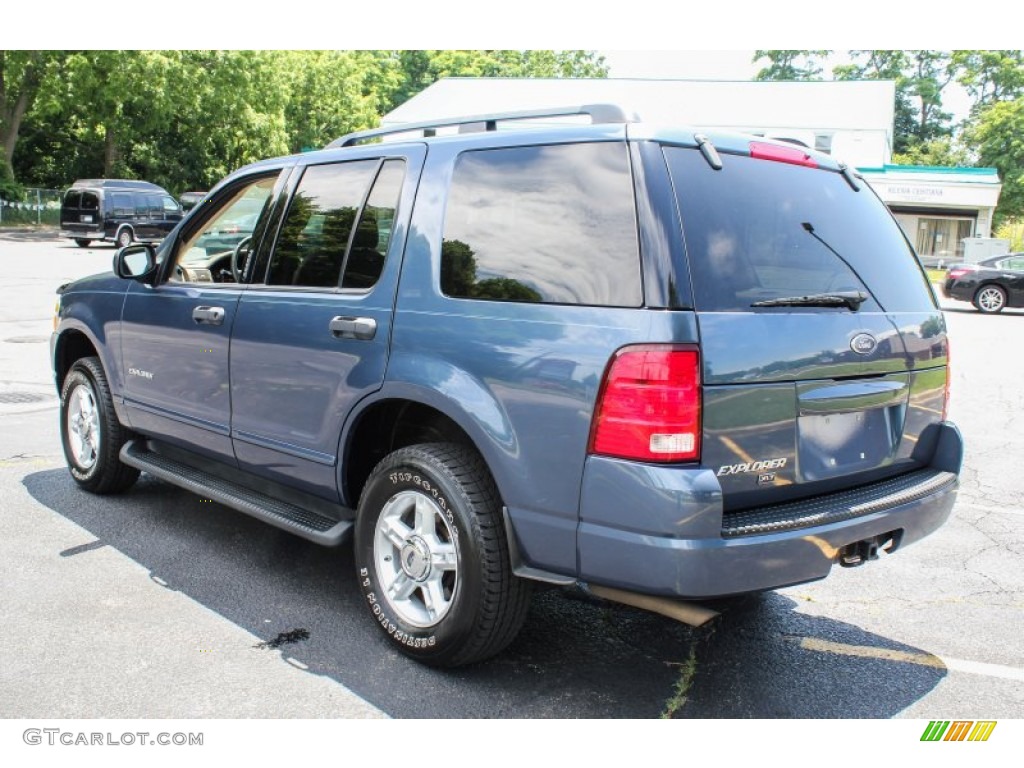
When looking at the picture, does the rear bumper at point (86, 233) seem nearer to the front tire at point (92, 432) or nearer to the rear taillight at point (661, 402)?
the front tire at point (92, 432)

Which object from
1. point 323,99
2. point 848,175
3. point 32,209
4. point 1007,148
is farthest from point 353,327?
point 1007,148

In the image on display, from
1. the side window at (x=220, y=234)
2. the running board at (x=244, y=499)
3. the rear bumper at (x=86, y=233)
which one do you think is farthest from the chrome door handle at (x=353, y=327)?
the rear bumper at (x=86, y=233)

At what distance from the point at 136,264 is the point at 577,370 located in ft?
10.2

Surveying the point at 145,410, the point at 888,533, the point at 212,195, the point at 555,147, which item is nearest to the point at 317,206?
the point at 212,195

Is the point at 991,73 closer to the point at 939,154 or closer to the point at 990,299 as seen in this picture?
the point at 939,154

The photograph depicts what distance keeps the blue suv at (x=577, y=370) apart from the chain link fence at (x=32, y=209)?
3663 cm

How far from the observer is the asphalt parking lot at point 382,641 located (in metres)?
3.24

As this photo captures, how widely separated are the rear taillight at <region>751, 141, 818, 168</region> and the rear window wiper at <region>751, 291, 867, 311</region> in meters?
0.55

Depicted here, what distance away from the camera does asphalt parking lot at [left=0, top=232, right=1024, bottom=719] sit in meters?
3.24

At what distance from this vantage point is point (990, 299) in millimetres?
21562

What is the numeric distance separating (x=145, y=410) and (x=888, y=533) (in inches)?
148

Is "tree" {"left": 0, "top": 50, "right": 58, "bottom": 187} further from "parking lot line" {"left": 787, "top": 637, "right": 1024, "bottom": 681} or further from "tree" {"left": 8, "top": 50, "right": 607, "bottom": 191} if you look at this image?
"parking lot line" {"left": 787, "top": 637, "right": 1024, "bottom": 681}

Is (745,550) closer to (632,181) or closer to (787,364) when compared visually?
(787,364)

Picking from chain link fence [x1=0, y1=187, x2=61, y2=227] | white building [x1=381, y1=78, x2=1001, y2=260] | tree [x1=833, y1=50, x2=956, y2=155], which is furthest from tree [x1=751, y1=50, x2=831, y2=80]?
chain link fence [x1=0, y1=187, x2=61, y2=227]
